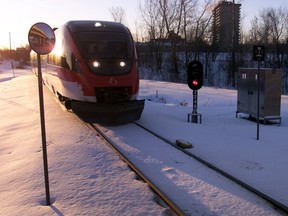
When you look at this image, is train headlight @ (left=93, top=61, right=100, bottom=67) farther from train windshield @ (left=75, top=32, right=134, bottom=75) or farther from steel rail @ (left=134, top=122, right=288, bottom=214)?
steel rail @ (left=134, top=122, right=288, bottom=214)

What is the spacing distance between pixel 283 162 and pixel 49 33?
193 inches

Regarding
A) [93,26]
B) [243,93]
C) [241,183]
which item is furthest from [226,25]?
[241,183]

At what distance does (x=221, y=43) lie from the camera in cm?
5756

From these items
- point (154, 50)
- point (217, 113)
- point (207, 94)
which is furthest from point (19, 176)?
point (154, 50)

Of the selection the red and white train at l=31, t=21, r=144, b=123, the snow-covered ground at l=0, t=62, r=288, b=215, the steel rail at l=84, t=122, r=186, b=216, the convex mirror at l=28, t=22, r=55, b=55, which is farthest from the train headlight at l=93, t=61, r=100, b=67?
the convex mirror at l=28, t=22, r=55, b=55

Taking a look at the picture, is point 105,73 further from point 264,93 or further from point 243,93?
point 243,93

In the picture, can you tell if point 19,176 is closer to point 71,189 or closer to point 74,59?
point 71,189

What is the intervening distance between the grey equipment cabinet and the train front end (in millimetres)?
3977

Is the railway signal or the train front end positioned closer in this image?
the train front end

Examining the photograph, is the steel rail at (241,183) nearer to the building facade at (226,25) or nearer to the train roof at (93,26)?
the train roof at (93,26)

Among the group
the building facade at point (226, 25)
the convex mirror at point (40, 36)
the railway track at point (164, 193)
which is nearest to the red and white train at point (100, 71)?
the railway track at point (164, 193)

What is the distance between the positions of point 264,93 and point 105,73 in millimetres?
5048

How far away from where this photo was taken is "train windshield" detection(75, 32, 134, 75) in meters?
10.9

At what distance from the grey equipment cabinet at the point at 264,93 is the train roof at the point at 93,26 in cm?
443
